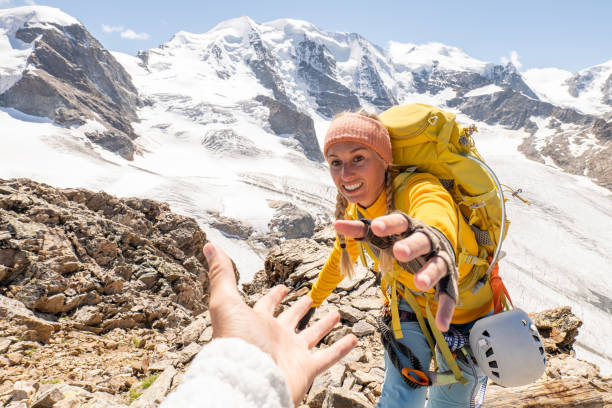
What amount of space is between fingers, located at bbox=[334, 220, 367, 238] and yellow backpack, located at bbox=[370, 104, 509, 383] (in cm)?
88

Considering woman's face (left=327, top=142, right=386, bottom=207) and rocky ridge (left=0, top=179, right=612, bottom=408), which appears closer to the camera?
woman's face (left=327, top=142, right=386, bottom=207)

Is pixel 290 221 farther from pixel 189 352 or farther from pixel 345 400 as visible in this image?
pixel 345 400

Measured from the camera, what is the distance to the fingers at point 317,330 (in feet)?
6.70

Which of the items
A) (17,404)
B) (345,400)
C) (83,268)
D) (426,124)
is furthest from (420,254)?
(83,268)

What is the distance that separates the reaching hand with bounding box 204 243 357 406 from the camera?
166 cm

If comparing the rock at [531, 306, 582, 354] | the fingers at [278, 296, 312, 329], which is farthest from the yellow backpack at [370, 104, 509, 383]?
the rock at [531, 306, 582, 354]

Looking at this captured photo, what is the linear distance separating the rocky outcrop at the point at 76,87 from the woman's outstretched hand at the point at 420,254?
340ft

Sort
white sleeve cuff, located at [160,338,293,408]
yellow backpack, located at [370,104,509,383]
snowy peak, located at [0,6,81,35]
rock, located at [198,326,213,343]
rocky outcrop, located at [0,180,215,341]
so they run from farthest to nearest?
snowy peak, located at [0,6,81,35], rocky outcrop, located at [0,180,215,341], rock, located at [198,326,213,343], yellow backpack, located at [370,104,509,383], white sleeve cuff, located at [160,338,293,408]

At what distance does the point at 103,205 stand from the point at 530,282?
53.8m

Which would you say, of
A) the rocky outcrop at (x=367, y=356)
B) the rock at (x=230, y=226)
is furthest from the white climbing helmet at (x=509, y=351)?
the rock at (x=230, y=226)

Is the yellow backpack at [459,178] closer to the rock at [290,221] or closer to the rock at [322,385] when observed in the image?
the rock at [322,385]

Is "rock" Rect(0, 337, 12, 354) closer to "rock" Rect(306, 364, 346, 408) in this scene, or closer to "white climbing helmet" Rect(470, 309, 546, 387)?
"rock" Rect(306, 364, 346, 408)

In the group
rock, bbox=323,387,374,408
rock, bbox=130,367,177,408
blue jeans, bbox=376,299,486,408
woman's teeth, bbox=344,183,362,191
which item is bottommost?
rock, bbox=130,367,177,408

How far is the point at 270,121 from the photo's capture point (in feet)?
468
